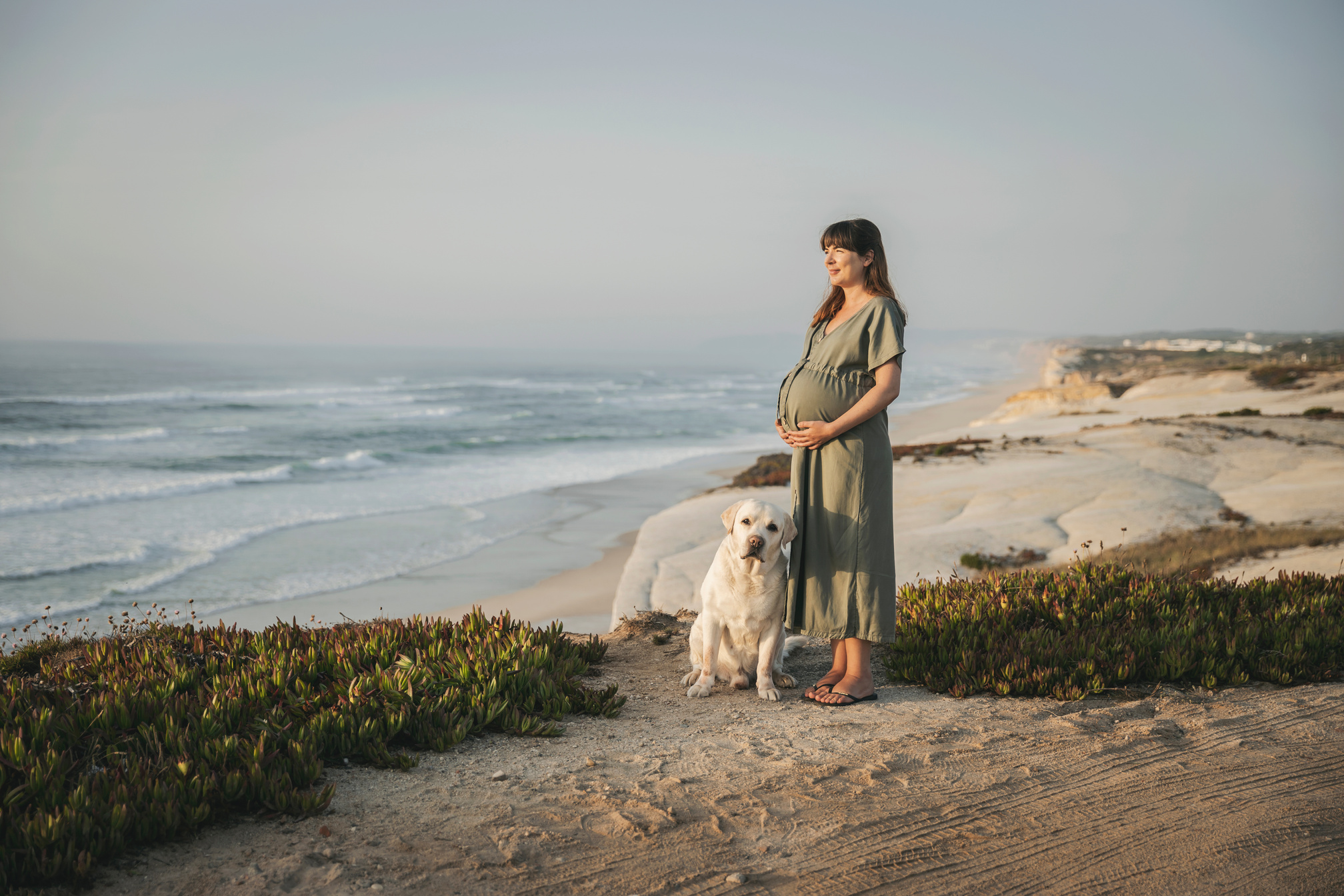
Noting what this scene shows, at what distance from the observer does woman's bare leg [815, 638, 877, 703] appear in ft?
15.7

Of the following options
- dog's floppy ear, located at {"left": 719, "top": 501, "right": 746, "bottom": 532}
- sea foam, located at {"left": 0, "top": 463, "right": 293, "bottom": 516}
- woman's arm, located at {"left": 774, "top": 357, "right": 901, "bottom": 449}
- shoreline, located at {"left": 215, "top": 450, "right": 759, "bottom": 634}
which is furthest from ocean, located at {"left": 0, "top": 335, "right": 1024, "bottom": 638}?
woman's arm, located at {"left": 774, "top": 357, "right": 901, "bottom": 449}

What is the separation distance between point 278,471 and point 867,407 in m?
22.5

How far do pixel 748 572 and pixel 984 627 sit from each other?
204cm

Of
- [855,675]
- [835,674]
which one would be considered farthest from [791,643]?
[855,675]

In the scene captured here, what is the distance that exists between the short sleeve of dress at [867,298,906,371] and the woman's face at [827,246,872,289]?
0.20m

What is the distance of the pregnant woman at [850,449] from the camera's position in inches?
177

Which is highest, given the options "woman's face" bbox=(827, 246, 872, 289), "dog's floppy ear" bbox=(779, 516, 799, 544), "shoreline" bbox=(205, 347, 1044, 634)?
"woman's face" bbox=(827, 246, 872, 289)

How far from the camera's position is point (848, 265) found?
15.0 ft

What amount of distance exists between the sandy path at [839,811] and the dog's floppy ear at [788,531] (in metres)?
1.00

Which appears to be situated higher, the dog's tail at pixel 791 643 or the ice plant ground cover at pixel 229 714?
the ice plant ground cover at pixel 229 714

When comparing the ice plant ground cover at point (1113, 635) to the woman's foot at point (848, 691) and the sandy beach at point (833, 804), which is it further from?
the woman's foot at point (848, 691)

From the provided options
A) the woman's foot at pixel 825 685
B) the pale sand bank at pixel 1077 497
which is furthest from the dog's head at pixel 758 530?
the pale sand bank at pixel 1077 497

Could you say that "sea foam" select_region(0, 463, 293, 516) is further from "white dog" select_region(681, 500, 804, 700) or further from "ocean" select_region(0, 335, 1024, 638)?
"white dog" select_region(681, 500, 804, 700)

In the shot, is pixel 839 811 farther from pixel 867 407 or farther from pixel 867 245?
pixel 867 245
